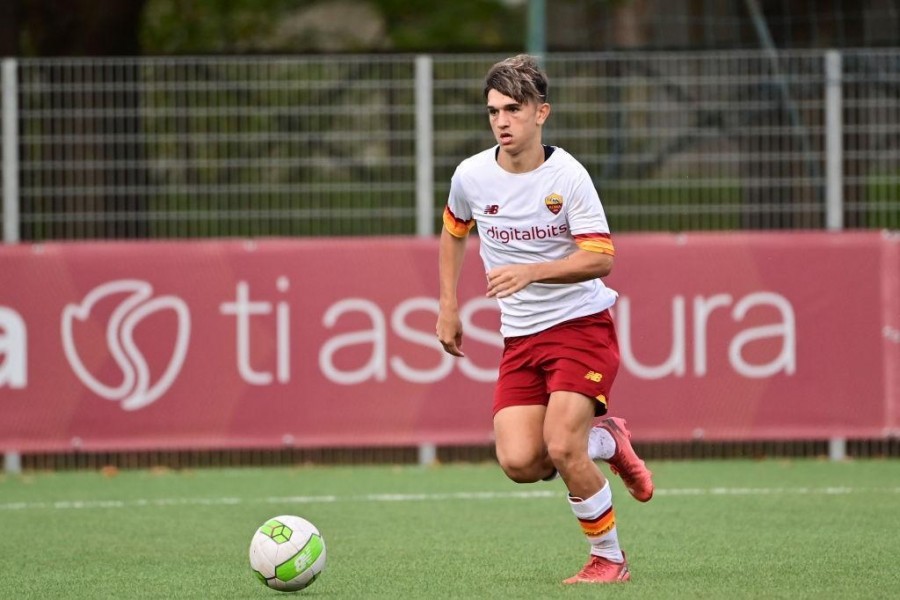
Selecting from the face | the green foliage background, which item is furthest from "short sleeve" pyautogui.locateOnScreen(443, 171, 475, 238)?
the green foliage background

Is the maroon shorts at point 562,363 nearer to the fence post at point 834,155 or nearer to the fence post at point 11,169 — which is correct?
the fence post at point 834,155

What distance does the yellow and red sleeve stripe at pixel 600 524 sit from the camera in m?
6.68

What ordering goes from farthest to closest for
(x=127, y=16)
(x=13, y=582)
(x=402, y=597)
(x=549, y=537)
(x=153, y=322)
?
(x=127, y=16) < (x=153, y=322) < (x=549, y=537) < (x=13, y=582) < (x=402, y=597)

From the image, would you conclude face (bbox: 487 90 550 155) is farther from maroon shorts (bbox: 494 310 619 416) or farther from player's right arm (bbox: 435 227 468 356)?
maroon shorts (bbox: 494 310 619 416)

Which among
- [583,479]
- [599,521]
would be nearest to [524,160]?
[583,479]

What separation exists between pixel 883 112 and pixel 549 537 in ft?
16.7

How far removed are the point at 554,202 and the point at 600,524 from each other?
125 cm

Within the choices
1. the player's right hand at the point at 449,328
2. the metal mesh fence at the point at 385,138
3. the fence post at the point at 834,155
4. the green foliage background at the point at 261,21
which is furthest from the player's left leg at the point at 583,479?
the green foliage background at the point at 261,21

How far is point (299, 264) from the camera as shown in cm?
1180

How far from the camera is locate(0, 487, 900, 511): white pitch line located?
398 inches

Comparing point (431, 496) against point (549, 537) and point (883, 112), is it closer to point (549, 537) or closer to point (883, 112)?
point (549, 537)

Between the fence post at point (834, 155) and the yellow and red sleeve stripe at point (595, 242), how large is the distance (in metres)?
5.92

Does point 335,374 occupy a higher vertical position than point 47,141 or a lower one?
lower

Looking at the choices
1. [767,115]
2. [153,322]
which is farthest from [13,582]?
[767,115]
